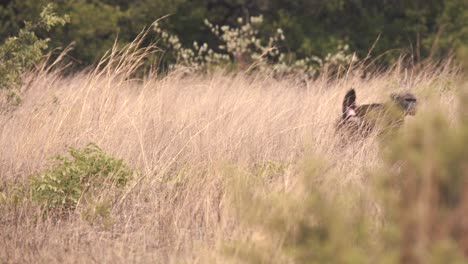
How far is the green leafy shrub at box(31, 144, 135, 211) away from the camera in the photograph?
449 cm

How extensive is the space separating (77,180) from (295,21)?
10.9 meters

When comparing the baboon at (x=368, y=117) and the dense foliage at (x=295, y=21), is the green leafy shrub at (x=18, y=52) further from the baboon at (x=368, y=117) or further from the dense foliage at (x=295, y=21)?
the dense foliage at (x=295, y=21)

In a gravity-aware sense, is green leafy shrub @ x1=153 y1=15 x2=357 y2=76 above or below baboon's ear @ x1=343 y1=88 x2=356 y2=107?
below

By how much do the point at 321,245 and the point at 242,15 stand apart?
531 inches

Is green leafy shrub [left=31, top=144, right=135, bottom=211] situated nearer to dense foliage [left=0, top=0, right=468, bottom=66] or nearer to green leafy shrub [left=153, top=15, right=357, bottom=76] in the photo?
green leafy shrub [left=153, top=15, right=357, bottom=76]

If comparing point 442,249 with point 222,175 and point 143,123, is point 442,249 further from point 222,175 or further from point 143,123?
point 143,123

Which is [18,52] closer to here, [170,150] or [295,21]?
[170,150]

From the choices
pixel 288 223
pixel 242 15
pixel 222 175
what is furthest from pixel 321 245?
pixel 242 15

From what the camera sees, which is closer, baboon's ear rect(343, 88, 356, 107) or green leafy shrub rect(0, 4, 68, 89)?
baboon's ear rect(343, 88, 356, 107)

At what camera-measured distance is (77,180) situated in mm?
4676

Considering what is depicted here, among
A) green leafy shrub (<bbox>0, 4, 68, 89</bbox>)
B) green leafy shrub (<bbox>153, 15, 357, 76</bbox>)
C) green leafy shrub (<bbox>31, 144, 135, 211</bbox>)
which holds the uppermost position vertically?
green leafy shrub (<bbox>0, 4, 68, 89</bbox>)

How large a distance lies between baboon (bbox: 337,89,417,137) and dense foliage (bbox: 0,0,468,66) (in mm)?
7871

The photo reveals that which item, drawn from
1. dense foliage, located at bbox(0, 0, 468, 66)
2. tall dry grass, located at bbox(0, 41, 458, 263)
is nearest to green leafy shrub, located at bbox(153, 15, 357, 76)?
dense foliage, located at bbox(0, 0, 468, 66)

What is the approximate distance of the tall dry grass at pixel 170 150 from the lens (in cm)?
386
